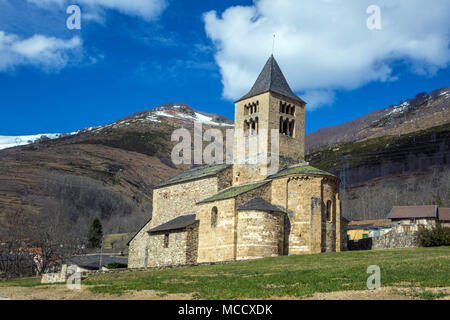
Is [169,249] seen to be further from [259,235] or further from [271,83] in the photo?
[271,83]

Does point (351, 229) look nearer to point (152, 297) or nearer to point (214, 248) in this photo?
point (214, 248)

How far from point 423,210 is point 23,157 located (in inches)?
4338

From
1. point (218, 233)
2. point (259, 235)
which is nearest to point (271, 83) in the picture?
point (218, 233)

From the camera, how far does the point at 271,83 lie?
152 ft

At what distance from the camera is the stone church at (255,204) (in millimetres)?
37281

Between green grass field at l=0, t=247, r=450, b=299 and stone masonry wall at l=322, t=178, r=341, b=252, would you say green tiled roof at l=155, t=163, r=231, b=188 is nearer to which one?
stone masonry wall at l=322, t=178, r=341, b=252

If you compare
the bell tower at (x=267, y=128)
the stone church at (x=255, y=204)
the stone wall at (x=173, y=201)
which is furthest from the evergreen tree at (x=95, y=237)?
the bell tower at (x=267, y=128)

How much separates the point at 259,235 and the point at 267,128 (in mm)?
11144

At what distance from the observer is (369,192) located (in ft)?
372

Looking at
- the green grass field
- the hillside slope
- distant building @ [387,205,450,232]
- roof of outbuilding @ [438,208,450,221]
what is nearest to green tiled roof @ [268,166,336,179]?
the green grass field

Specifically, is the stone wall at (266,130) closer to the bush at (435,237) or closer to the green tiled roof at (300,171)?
the green tiled roof at (300,171)

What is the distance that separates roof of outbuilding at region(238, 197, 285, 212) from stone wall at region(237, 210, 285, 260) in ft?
0.97

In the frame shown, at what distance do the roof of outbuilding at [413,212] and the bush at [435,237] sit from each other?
30.1 m
